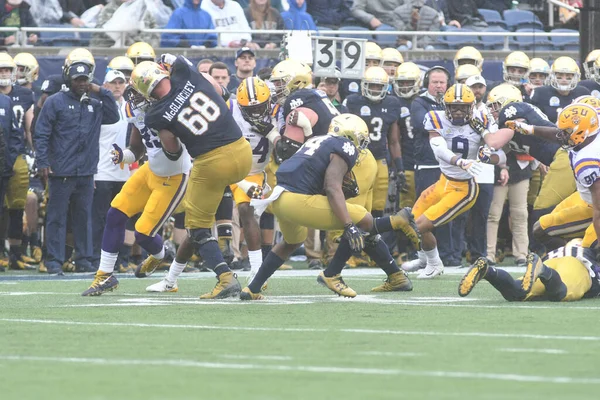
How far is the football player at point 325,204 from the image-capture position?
8.78 metres

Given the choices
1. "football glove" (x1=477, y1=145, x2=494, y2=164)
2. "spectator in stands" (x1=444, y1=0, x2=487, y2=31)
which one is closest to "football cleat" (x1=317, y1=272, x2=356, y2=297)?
"football glove" (x1=477, y1=145, x2=494, y2=164)

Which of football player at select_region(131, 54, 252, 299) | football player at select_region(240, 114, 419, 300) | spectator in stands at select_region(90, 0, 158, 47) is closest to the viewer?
football player at select_region(240, 114, 419, 300)

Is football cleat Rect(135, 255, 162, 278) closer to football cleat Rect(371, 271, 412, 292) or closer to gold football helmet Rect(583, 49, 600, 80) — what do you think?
football cleat Rect(371, 271, 412, 292)

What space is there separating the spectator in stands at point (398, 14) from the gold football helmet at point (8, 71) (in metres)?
6.21

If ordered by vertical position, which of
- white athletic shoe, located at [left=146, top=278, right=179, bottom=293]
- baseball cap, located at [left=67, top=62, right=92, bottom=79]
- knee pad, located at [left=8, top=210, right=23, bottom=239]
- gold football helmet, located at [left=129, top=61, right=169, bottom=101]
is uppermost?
gold football helmet, located at [left=129, top=61, right=169, bottom=101]

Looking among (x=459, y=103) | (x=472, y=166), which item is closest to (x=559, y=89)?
(x=459, y=103)

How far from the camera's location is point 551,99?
14.0m

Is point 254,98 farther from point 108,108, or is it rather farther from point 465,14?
point 465,14

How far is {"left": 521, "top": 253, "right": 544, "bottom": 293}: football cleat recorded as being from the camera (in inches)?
326

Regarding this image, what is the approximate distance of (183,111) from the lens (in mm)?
8859

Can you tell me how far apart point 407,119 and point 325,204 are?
536 cm

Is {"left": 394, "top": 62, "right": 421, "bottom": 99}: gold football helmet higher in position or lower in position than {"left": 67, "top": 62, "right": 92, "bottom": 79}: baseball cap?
lower

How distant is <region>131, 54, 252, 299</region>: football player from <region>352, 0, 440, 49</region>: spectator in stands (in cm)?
939

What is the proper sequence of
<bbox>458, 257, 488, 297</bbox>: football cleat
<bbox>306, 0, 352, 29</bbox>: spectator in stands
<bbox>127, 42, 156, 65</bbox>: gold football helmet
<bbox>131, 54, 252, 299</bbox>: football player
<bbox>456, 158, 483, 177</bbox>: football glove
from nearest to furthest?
<bbox>458, 257, 488, 297</bbox>: football cleat < <bbox>131, 54, 252, 299</bbox>: football player < <bbox>456, 158, 483, 177</bbox>: football glove < <bbox>127, 42, 156, 65</bbox>: gold football helmet < <bbox>306, 0, 352, 29</bbox>: spectator in stands
